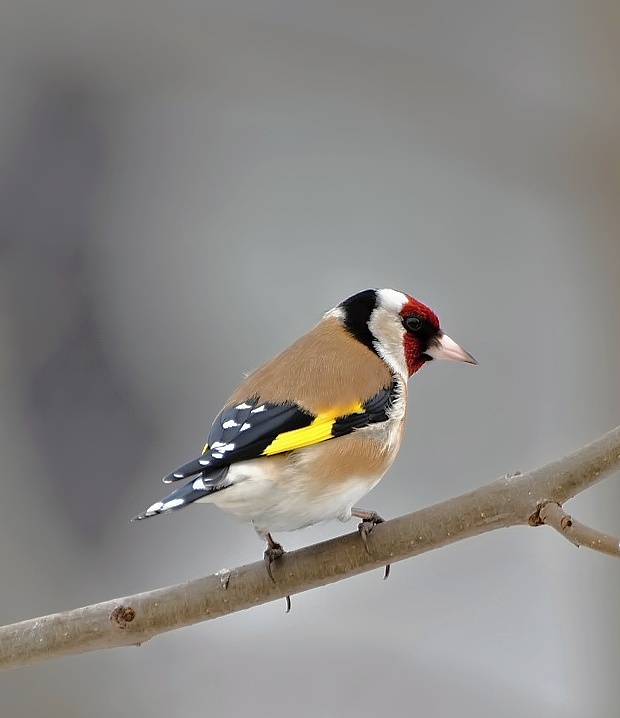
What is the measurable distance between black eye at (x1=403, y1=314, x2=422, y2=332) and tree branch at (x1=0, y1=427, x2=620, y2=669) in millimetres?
208

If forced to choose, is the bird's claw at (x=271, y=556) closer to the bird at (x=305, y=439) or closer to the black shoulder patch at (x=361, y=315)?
the bird at (x=305, y=439)

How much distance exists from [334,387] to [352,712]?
3.15 ft

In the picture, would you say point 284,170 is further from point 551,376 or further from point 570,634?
point 570,634

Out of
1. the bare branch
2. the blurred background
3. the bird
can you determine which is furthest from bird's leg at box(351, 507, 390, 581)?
the blurred background

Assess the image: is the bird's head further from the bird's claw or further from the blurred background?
the blurred background

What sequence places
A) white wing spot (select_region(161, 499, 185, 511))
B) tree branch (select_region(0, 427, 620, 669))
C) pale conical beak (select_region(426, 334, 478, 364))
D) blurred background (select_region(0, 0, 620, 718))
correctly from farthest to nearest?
blurred background (select_region(0, 0, 620, 718)), pale conical beak (select_region(426, 334, 478, 364)), tree branch (select_region(0, 427, 620, 669)), white wing spot (select_region(161, 499, 185, 511))

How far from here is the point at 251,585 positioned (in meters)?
0.77

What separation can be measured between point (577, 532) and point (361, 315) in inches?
13.8

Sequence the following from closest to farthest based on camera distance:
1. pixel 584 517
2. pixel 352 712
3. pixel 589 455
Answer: pixel 589 455 < pixel 352 712 < pixel 584 517

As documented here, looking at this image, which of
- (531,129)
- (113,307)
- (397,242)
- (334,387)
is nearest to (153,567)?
(113,307)

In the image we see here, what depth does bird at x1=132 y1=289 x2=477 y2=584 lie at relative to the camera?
2.39 feet

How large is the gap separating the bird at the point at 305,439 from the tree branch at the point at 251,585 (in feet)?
0.06

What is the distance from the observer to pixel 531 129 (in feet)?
5.82

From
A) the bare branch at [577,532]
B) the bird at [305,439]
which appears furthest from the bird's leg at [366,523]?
the bare branch at [577,532]
